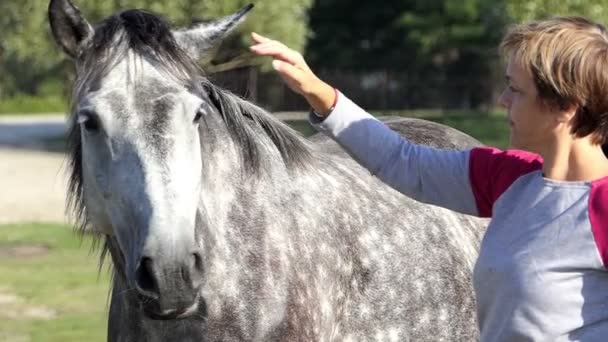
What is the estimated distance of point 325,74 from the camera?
4416cm

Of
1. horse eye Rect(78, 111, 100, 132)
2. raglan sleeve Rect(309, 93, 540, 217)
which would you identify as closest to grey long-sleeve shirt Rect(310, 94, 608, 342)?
raglan sleeve Rect(309, 93, 540, 217)

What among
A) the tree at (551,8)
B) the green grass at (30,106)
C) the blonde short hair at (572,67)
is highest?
the blonde short hair at (572,67)

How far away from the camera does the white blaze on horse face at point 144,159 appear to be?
3.41 m

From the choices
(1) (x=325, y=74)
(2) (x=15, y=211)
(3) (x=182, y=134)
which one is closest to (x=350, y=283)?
(3) (x=182, y=134)

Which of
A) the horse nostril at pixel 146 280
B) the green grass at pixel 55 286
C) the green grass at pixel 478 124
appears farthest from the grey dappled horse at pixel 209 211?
the green grass at pixel 478 124

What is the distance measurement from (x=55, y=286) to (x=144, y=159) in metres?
7.60

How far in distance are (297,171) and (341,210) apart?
28cm

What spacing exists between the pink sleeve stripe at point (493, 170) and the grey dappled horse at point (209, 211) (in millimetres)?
823

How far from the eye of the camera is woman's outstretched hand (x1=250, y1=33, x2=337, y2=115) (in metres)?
3.30

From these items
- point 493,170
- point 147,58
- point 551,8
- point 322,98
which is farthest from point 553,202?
point 551,8

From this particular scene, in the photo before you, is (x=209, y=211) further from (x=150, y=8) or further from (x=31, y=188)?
(x=150, y=8)

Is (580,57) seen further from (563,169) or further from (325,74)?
(325,74)

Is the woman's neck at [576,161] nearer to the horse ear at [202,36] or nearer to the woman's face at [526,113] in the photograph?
the woman's face at [526,113]

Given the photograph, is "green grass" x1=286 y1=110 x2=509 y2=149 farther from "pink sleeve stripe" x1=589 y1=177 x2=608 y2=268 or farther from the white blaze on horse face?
"pink sleeve stripe" x1=589 y1=177 x2=608 y2=268
